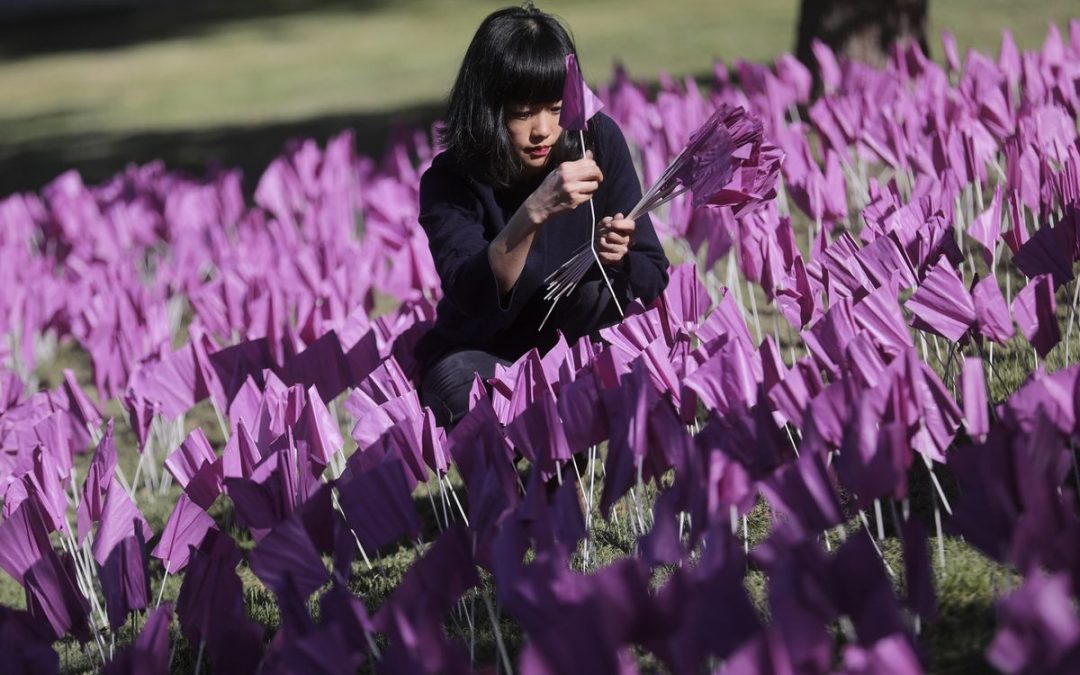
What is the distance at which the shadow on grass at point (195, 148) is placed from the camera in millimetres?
8734

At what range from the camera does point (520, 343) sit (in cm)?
318

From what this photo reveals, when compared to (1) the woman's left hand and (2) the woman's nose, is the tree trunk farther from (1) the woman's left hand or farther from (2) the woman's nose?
(1) the woman's left hand

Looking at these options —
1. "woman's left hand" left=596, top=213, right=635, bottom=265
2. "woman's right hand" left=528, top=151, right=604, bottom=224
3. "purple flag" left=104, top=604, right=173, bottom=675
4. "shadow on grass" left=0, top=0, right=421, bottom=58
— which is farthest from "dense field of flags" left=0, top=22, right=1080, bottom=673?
"shadow on grass" left=0, top=0, right=421, bottom=58

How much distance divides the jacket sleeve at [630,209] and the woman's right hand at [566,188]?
43 cm

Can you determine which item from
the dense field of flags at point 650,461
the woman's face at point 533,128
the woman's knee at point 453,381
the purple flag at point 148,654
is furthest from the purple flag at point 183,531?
the woman's face at point 533,128

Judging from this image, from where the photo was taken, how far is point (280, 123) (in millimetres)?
9867

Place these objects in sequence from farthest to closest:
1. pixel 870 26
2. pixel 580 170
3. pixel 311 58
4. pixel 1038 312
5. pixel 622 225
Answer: pixel 311 58, pixel 870 26, pixel 622 225, pixel 580 170, pixel 1038 312

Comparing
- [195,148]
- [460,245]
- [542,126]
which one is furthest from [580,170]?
[195,148]

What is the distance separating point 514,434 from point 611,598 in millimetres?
733

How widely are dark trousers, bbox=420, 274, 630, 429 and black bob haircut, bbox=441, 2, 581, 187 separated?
31 cm

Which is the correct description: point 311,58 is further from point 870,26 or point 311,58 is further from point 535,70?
point 535,70

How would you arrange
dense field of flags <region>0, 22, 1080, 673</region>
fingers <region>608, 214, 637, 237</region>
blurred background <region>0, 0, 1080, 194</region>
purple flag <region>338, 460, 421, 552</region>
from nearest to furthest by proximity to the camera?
1. dense field of flags <region>0, 22, 1080, 673</region>
2. purple flag <region>338, 460, 421, 552</region>
3. fingers <region>608, 214, 637, 237</region>
4. blurred background <region>0, 0, 1080, 194</region>

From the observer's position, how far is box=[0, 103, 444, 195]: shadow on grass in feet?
28.7

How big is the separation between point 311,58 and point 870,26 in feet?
26.3
